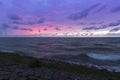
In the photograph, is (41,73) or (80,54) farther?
(80,54)

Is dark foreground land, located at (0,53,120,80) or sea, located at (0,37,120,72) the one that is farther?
sea, located at (0,37,120,72)

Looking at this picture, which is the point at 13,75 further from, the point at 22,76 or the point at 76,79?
the point at 76,79

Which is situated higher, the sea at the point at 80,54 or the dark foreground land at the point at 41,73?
the dark foreground land at the point at 41,73

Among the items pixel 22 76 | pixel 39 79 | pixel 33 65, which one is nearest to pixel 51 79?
pixel 39 79

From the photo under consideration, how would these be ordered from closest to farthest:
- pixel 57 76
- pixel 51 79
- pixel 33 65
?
pixel 51 79
pixel 57 76
pixel 33 65

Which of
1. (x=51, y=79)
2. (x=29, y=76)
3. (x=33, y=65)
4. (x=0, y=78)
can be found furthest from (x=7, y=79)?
(x=33, y=65)

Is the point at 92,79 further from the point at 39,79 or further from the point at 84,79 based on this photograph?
the point at 39,79

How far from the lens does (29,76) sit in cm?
1119

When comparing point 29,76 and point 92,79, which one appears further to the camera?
point 92,79

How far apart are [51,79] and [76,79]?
1.27m

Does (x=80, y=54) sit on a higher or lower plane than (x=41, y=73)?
lower

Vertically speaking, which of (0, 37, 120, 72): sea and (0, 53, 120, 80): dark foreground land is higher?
(0, 53, 120, 80): dark foreground land

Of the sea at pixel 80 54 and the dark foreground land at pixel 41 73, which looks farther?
the sea at pixel 80 54

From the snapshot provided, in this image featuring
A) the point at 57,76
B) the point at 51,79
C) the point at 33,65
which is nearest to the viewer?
the point at 51,79
